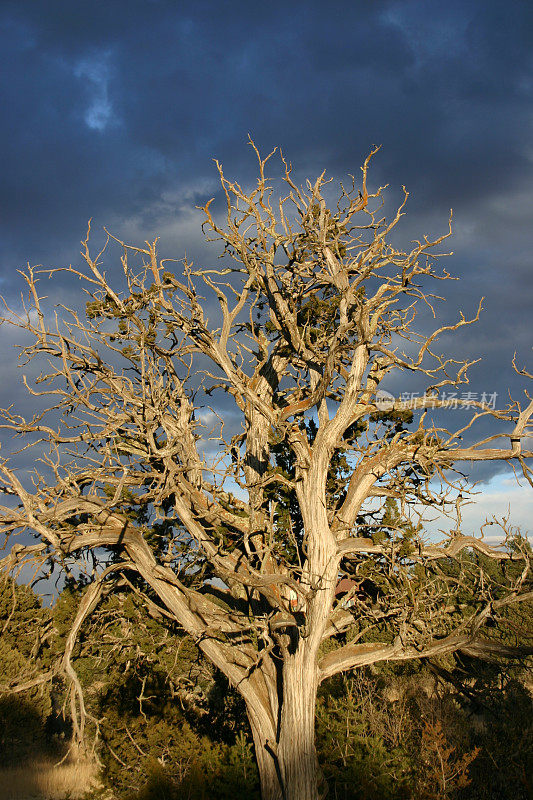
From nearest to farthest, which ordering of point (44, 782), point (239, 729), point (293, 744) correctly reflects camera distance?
point (293, 744) < point (239, 729) < point (44, 782)

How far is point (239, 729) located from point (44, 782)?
27.8 ft

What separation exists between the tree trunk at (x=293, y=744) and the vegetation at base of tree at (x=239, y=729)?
3.38 feet

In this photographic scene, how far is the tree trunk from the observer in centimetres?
895

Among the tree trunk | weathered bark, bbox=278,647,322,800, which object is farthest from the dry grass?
weathered bark, bbox=278,647,322,800

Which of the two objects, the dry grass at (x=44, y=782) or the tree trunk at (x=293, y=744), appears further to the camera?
the dry grass at (x=44, y=782)

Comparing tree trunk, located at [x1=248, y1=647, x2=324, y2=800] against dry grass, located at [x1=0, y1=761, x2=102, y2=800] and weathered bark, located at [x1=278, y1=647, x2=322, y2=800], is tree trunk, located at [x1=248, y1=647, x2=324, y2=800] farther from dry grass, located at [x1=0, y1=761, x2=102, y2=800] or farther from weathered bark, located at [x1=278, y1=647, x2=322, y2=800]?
dry grass, located at [x1=0, y1=761, x2=102, y2=800]

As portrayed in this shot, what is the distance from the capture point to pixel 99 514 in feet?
32.8

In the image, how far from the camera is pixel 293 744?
358 inches

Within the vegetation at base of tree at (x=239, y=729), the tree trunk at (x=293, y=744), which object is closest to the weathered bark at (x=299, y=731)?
the tree trunk at (x=293, y=744)

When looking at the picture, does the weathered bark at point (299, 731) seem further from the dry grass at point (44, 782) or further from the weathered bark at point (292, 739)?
the dry grass at point (44, 782)

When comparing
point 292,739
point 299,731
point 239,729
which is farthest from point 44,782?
point 299,731

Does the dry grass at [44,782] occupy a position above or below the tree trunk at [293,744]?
below

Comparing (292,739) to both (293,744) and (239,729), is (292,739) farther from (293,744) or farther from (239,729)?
(239,729)

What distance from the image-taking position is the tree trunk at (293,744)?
29.4 feet
